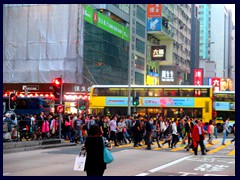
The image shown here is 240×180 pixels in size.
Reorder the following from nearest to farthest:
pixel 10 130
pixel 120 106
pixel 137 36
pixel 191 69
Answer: pixel 10 130, pixel 120 106, pixel 137 36, pixel 191 69

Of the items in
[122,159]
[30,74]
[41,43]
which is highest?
[41,43]

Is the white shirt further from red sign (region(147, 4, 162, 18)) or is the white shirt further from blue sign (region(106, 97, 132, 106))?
red sign (region(147, 4, 162, 18))

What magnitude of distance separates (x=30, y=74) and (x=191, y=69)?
5927 cm

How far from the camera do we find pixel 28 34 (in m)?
53.7

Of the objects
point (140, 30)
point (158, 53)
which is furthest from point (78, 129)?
point (140, 30)

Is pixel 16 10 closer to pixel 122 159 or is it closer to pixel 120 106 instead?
pixel 120 106

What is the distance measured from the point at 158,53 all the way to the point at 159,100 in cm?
3391

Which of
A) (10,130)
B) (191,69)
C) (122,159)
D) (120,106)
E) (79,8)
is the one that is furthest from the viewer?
(191,69)

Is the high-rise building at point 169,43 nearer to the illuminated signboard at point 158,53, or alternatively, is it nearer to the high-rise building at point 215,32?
the illuminated signboard at point 158,53

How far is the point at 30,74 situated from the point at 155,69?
115 feet

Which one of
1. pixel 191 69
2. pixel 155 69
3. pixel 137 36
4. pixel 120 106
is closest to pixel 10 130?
pixel 120 106

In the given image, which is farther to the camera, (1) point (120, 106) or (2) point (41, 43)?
(2) point (41, 43)

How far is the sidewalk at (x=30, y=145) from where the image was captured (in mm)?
19541

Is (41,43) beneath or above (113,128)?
above
